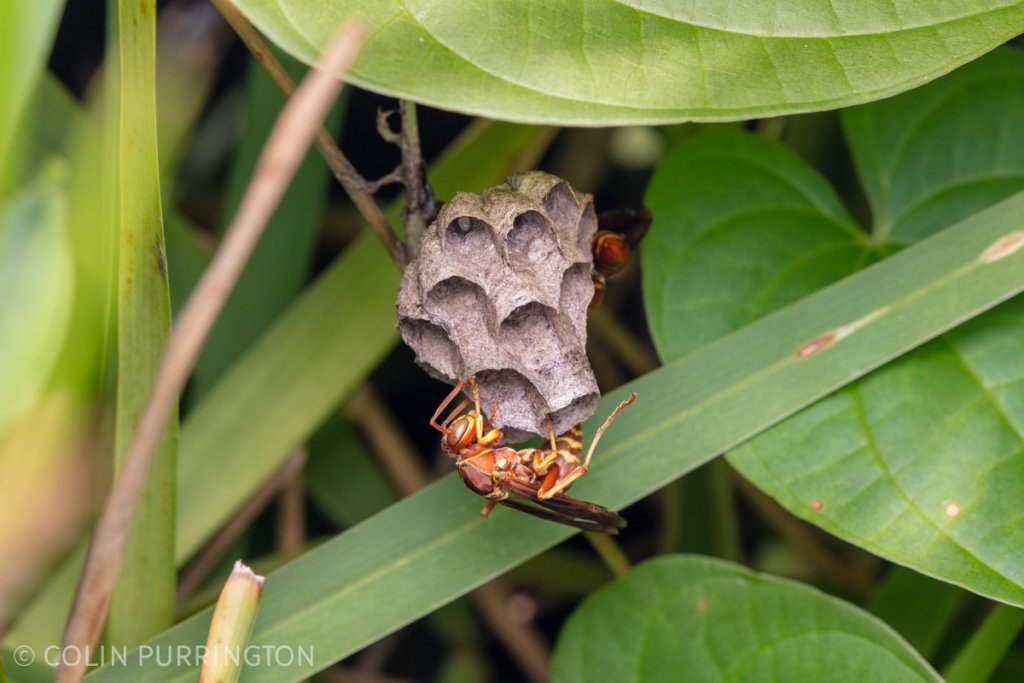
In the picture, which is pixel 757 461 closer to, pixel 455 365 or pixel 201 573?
pixel 455 365

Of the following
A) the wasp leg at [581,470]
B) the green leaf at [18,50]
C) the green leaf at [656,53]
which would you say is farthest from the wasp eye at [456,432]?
the green leaf at [18,50]

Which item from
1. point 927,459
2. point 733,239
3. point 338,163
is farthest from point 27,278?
point 927,459

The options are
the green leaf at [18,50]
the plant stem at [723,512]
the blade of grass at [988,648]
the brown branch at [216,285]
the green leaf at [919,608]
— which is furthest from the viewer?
the plant stem at [723,512]

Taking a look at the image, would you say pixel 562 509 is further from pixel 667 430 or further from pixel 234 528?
pixel 234 528

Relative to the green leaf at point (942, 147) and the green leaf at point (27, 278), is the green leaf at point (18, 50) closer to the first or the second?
the green leaf at point (27, 278)

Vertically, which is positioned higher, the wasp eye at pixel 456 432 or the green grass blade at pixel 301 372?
the green grass blade at pixel 301 372

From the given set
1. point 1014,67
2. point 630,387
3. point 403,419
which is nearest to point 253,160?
point 403,419
